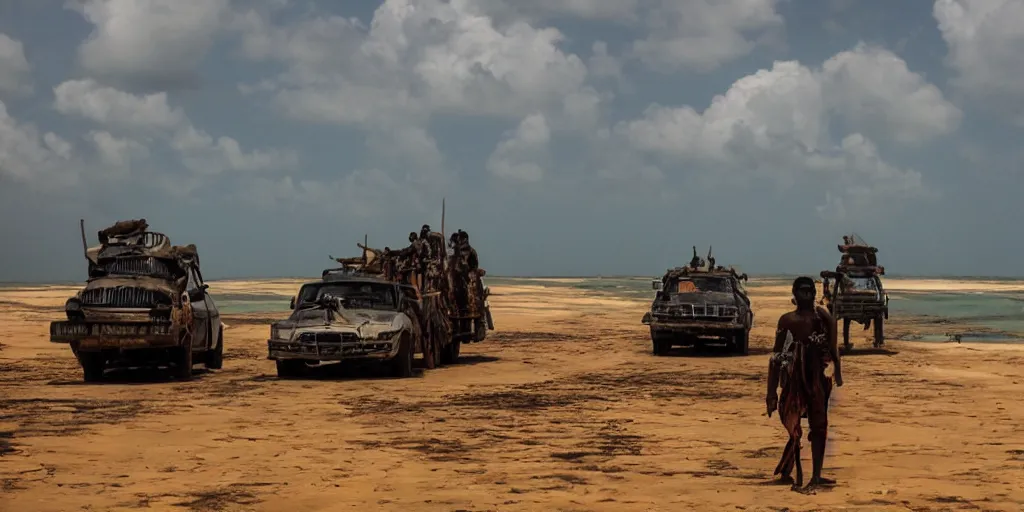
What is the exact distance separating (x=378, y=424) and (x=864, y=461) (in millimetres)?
5475

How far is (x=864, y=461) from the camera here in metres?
10.8

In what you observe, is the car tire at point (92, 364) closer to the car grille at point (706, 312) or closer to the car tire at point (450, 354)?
the car tire at point (450, 354)

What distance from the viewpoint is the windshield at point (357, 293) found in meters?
19.5

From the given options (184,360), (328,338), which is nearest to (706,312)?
(328,338)

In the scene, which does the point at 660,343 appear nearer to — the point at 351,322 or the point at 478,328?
the point at 478,328

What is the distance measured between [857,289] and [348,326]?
1203 centimetres

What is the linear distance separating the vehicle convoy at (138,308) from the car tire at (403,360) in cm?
331

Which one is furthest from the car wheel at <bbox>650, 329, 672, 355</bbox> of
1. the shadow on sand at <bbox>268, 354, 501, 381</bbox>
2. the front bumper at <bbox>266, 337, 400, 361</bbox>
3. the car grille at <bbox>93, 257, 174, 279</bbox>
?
the car grille at <bbox>93, 257, 174, 279</bbox>

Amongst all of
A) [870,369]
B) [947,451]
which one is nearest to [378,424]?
[947,451]

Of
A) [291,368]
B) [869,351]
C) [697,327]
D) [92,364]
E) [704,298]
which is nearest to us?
[92,364]

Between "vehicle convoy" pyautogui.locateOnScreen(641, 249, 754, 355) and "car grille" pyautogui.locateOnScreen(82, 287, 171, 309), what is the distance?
10128 mm

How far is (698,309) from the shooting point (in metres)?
24.5

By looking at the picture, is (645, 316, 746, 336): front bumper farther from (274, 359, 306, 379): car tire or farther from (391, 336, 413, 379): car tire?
(274, 359, 306, 379): car tire

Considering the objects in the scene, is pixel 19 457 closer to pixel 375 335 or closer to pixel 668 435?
pixel 668 435
